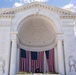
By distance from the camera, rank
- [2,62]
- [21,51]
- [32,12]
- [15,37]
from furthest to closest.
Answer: [21,51], [32,12], [15,37], [2,62]

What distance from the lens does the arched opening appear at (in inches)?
1216

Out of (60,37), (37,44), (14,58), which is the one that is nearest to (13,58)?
(14,58)

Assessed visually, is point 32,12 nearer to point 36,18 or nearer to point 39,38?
point 36,18

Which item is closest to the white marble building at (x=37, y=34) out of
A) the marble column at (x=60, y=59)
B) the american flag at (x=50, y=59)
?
the marble column at (x=60, y=59)

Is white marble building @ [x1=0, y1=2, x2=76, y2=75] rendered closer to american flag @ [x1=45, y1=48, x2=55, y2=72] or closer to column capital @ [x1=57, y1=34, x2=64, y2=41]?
column capital @ [x1=57, y1=34, x2=64, y2=41]

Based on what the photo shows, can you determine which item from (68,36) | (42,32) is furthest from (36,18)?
(68,36)

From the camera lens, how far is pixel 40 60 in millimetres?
32656

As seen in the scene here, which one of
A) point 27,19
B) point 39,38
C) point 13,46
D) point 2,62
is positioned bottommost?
point 2,62

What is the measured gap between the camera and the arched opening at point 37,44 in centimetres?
3089

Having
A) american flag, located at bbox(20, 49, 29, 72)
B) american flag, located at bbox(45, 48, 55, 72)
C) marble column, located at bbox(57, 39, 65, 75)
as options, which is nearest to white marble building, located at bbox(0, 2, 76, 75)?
marble column, located at bbox(57, 39, 65, 75)

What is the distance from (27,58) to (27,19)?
23.1 ft

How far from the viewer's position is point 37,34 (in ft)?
110

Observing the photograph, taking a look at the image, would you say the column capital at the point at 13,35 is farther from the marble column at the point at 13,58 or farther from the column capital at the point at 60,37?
the column capital at the point at 60,37

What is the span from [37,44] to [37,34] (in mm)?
1842
